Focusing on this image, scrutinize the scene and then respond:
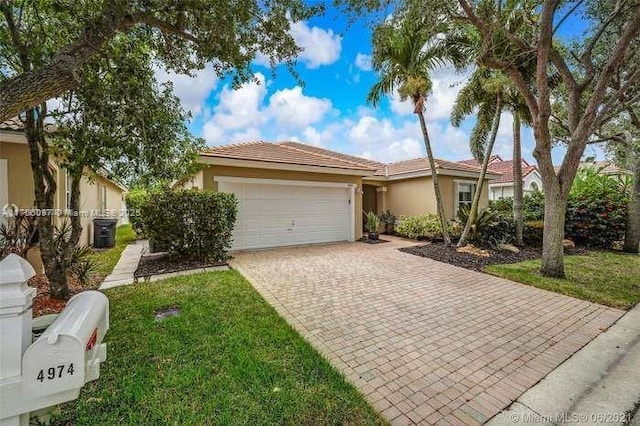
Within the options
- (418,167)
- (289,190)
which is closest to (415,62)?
(289,190)

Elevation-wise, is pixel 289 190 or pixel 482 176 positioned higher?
pixel 482 176

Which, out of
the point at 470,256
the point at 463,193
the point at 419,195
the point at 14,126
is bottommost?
the point at 470,256

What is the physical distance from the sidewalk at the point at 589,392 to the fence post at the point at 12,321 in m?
3.35

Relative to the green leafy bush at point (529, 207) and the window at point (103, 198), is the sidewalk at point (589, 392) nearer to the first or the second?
the green leafy bush at point (529, 207)

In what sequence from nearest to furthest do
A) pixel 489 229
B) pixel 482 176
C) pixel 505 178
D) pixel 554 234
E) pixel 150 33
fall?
pixel 150 33
pixel 554 234
pixel 482 176
pixel 489 229
pixel 505 178

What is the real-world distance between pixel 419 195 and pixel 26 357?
616 inches

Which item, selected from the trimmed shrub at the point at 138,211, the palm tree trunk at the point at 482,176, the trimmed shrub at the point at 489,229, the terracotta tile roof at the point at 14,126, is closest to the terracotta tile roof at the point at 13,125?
the terracotta tile roof at the point at 14,126

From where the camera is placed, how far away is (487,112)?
11195 millimetres

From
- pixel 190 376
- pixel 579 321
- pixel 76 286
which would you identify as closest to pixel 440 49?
pixel 579 321

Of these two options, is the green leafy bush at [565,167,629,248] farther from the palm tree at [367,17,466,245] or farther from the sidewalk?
the sidewalk

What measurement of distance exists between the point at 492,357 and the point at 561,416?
39.1 inches

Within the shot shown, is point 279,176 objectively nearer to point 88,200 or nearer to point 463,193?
point 88,200

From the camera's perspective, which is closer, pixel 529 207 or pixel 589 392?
pixel 589 392

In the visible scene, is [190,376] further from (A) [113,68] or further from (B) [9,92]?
(A) [113,68]
